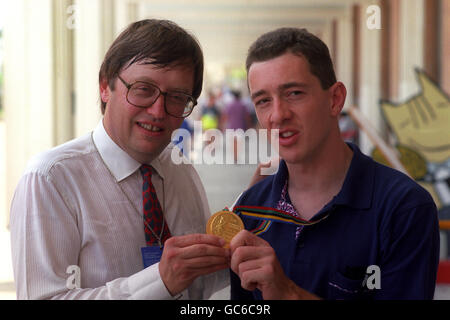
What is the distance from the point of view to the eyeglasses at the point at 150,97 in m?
0.98

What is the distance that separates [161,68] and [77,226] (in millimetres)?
369

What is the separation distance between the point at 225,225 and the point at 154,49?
38 cm

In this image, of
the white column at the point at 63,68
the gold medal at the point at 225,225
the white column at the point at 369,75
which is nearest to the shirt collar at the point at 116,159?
the white column at the point at 63,68

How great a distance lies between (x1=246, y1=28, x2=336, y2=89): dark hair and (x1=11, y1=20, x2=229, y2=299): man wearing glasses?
159 millimetres

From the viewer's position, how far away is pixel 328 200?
104cm

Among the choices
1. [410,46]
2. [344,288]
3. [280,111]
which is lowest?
[344,288]

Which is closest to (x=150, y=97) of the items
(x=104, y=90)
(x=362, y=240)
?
(x=104, y=90)

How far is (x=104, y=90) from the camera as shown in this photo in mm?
1048

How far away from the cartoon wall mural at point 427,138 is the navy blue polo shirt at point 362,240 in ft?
7.68

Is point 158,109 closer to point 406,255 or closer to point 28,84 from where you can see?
point 28,84

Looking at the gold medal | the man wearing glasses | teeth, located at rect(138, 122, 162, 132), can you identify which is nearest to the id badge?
the man wearing glasses

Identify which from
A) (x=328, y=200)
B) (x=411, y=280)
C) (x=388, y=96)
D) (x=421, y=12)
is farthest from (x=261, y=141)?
(x=421, y=12)

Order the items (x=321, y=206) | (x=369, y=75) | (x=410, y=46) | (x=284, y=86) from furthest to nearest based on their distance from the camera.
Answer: (x=410, y=46) → (x=369, y=75) → (x=321, y=206) → (x=284, y=86)

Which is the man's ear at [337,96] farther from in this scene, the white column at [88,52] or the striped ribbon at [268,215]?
the white column at [88,52]
